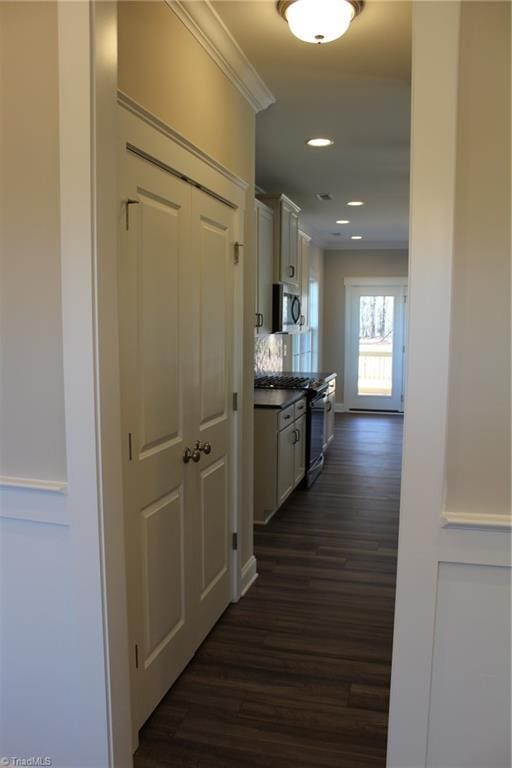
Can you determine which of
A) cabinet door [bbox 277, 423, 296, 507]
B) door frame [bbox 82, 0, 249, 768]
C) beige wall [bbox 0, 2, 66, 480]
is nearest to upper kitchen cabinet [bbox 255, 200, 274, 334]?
cabinet door [bbox 277, 423, 296, 507]

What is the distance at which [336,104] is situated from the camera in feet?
10.5

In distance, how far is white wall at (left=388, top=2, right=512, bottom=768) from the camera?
1354mm

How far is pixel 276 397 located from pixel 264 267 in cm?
111

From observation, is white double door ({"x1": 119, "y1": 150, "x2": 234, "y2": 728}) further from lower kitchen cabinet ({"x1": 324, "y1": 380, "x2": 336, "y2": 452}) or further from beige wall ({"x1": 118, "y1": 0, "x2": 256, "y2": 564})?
lower kitchen cabinet ({"x1": 324, "y1": 380, "x2": 336, "y2": 452})

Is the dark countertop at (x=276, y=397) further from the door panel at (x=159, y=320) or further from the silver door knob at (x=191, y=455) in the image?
the door panel at (x=159, y=320)

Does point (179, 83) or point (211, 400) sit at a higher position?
point (179, 83)

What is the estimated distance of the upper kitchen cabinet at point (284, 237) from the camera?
504 centimetres

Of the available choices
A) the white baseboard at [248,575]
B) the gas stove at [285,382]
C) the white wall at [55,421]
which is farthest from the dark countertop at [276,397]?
the white wall at [55,421]

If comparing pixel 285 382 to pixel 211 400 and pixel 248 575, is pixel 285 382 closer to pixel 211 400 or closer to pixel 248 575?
pixel 248 575

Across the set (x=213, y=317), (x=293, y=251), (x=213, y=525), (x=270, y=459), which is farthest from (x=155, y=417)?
(x=293, y=251)

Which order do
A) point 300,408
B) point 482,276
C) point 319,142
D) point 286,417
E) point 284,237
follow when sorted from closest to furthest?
point 482,276 < point 319,142 < point 286,417 < point 300,408 < point 284,237

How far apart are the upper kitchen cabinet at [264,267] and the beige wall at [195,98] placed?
1.53 meters

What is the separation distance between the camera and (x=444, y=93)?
1.35m

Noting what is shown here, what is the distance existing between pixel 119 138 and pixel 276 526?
3.15 meters
